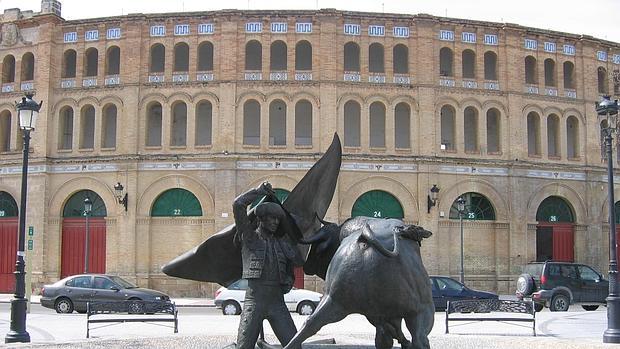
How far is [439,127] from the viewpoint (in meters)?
34.2

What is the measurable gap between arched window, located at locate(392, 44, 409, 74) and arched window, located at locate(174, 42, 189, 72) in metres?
9.80

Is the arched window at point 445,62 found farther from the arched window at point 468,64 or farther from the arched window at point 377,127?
the arched window at point 377,127

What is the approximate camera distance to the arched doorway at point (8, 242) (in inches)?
1372

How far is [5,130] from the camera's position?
36.4 m

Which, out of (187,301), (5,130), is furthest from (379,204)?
(5,130)

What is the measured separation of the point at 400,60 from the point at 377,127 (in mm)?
3343

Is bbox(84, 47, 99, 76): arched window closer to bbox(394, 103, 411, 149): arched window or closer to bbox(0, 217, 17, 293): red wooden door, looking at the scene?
bbox(0, 217, 17, 293): red wooden door

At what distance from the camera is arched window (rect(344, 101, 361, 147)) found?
3503 cm

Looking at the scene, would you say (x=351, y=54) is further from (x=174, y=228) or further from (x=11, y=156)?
(x=11, y=156)

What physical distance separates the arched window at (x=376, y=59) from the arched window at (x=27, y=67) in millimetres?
16119

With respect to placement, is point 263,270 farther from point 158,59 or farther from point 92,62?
point 92,62

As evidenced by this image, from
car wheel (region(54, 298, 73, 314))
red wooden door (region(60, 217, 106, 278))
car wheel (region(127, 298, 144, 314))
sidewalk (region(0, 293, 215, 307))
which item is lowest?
sidewalk (region(0, 293, 215, 307))

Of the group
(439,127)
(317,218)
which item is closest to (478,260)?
(439,127)

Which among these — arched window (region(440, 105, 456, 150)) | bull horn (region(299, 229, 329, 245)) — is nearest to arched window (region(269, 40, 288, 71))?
arched window (region(440, 105, 456, 150))
